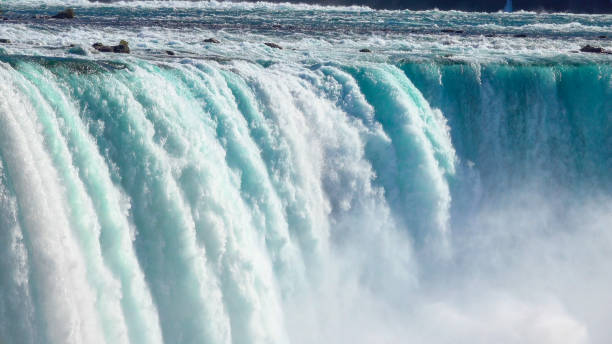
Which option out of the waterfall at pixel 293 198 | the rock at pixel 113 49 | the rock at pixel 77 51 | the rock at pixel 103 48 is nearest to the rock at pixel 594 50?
the waterfall at pixel 293 198

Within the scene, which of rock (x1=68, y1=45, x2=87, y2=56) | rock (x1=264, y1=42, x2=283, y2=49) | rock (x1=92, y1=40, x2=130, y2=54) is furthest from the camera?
rock (x1=264, y1=42, x2=283, y2=49)

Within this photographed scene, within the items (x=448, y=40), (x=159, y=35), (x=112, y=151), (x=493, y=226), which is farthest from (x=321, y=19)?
(x=112, y=151)

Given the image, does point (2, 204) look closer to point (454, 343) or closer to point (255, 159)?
point (255, 159)

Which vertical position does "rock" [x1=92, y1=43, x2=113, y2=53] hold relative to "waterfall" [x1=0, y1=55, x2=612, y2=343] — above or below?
above

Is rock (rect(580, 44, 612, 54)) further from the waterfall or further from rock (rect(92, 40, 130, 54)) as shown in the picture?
rock (rect(92, 40, 130, 54))

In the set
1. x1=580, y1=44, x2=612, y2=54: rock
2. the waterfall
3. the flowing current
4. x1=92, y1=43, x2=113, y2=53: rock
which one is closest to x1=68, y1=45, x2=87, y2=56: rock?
the flowing current

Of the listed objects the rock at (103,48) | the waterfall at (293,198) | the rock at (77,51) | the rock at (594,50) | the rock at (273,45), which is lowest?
the waterfall at (293,198)

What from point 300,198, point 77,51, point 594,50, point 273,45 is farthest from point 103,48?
point 594,50

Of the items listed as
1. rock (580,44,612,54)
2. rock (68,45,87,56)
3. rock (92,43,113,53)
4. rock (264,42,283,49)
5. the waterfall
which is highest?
rock (264,42,283,49)

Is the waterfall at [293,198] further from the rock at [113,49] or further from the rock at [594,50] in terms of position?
the rock at [594,50]
